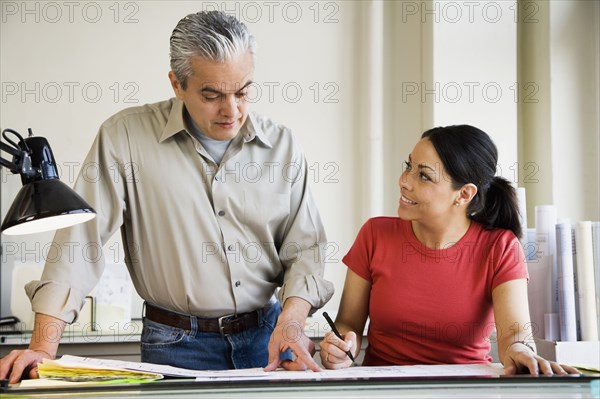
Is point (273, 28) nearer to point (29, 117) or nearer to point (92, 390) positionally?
point (29, 117)

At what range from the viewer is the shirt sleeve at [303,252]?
1.81 meters

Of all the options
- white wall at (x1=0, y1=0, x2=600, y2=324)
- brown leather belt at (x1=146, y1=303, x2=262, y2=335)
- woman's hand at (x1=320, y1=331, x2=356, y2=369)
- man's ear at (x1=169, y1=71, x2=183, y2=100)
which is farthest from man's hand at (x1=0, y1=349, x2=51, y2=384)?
white wall at (x1=0, y1=0, x2=600, y2=324)

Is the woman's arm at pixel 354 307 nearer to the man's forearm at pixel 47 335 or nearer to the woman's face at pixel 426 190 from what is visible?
the woman's face at pixel 426 190

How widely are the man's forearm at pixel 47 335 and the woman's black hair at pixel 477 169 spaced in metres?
1.06

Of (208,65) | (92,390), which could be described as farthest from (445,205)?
(92,390)

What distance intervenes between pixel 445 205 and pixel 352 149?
1477 mm

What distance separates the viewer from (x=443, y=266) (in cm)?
197

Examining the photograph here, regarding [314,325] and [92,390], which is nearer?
[92,390]

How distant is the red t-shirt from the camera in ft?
6.25

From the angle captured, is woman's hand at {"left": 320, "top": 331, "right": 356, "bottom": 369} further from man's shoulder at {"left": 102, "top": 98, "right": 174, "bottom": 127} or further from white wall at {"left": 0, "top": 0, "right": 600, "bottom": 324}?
white wall at {"left": 0, "top": 0, "right": 600, "bottom": 324}

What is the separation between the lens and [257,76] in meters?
3.44

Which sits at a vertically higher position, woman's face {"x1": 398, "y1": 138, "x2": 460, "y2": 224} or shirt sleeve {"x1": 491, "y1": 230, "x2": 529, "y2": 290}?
woman's face {"x1": 398, "y1": 138, "x2": 460, "y2": 224}

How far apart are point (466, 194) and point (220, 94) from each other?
2.43ft

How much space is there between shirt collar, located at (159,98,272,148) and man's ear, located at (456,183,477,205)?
54 cm
